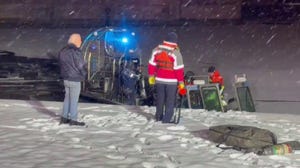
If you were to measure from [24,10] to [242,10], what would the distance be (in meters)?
14.5

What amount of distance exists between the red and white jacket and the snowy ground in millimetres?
935

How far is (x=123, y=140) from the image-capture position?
9.37 meters

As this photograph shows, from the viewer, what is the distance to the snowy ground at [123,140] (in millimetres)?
7871

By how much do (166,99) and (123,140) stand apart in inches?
77.1

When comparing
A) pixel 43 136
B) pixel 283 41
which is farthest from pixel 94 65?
pixel 283 41

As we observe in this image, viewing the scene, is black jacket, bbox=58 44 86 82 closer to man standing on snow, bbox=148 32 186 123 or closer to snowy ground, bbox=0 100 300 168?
snowy ground, bbox=0 100 300 168

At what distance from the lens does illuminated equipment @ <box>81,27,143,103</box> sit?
16.7 m

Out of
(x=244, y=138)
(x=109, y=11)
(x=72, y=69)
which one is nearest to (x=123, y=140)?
(x=72, y=69)

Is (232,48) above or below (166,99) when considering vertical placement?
above

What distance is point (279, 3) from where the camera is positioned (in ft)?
120

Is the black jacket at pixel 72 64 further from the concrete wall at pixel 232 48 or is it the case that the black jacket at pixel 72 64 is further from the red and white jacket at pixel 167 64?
the concrete wall at pixel 232 48

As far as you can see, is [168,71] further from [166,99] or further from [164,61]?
[166,99]

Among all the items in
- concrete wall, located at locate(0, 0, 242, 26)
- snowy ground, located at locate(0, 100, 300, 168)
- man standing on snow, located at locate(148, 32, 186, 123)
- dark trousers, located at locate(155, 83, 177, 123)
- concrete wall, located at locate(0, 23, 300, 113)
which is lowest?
snowy ground, located at locate(0, 100, 300, 168)

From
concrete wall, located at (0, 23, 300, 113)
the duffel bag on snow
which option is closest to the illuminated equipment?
concrete wall, located at (0, 23, 300, 113)
